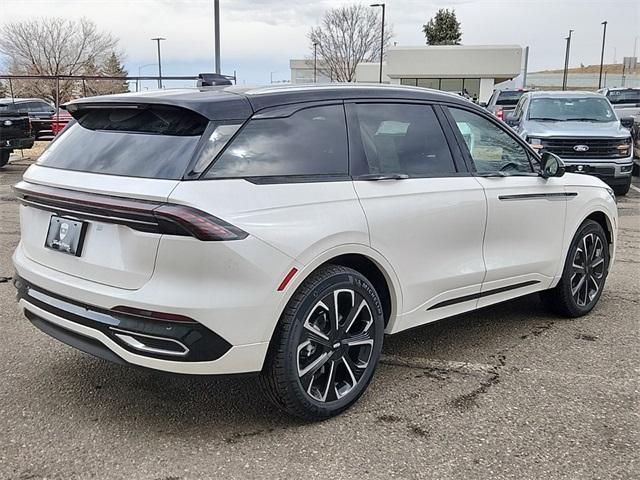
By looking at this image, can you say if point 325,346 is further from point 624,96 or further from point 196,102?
point 624,96

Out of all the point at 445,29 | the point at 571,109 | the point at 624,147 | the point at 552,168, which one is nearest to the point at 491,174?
the point at 552,168

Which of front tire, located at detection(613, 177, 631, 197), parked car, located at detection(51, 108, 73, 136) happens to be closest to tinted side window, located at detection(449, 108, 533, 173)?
front tire, located at detection(613, 177, 631, 197)

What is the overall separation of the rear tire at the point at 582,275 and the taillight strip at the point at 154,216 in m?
3.03

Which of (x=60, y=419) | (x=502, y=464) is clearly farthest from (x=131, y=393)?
(x=502, y=464)

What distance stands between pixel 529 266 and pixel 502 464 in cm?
185

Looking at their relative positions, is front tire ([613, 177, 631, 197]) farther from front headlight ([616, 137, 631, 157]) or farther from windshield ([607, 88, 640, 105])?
windshield ([607, 88, 640, 105])

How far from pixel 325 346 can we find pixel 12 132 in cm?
1374

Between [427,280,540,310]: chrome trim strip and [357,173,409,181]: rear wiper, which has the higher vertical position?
[357,173,409,181]: rear wiper

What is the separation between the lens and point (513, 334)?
468 cm

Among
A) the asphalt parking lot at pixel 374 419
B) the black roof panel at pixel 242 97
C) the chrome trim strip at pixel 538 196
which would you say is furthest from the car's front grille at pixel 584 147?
the black roof panel at pixel 242 97

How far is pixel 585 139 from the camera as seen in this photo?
1105cm

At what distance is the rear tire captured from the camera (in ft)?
16.0

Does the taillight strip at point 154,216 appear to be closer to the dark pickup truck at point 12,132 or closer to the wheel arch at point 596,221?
the wheel arch at point 596,221

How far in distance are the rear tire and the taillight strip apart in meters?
3.03
